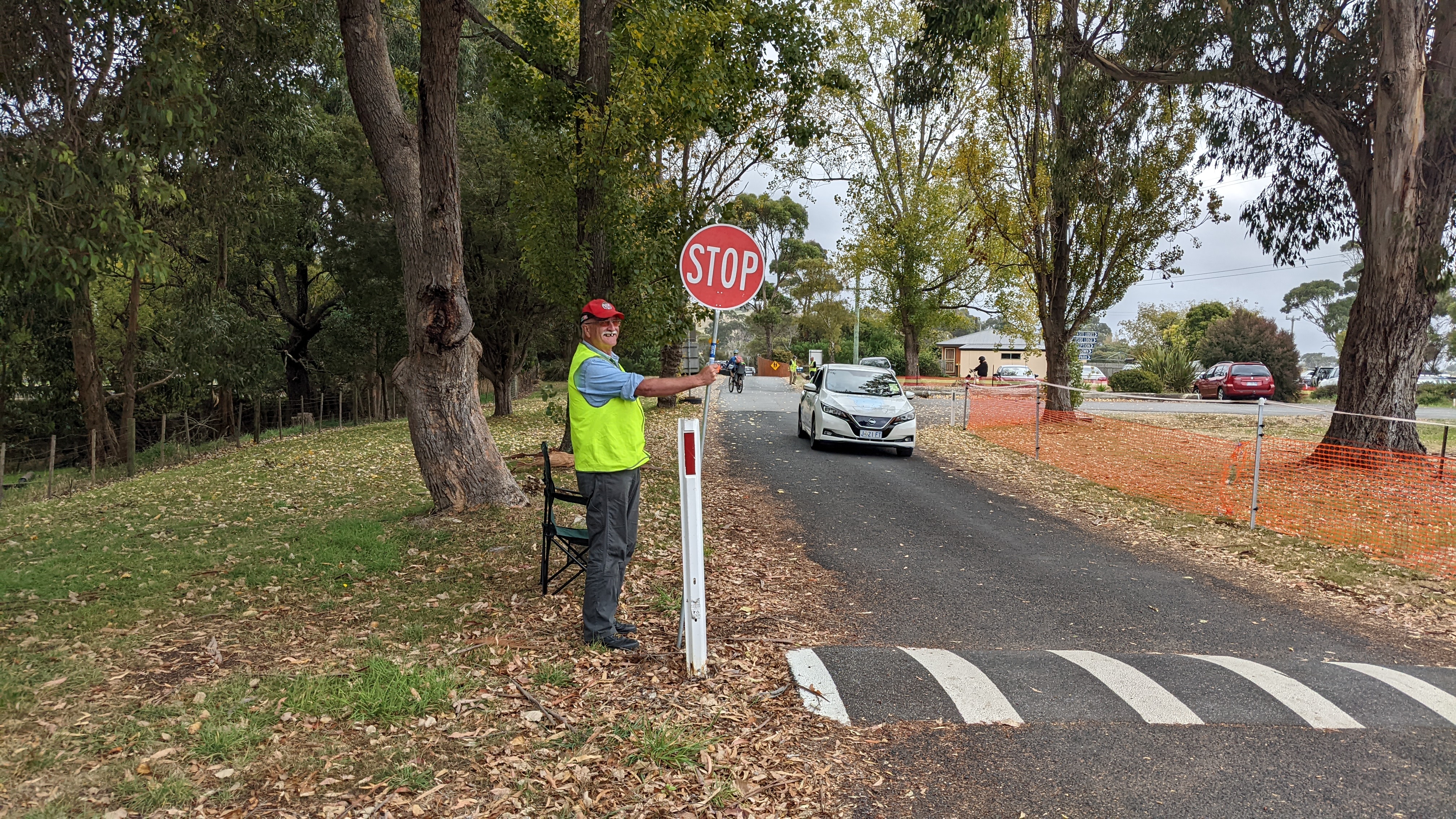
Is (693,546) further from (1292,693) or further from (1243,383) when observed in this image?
(1243,383)

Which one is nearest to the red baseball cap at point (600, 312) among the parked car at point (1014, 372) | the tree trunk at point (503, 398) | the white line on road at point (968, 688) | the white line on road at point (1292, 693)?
the white line on road at point (968, 688)

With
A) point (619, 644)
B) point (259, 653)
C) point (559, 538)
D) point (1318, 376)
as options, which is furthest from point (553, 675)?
point (1318, 376)

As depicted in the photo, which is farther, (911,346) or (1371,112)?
(911,346)

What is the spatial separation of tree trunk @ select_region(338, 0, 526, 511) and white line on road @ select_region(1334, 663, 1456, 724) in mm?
6639

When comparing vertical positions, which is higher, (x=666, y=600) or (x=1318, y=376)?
(x=1318, y=376)

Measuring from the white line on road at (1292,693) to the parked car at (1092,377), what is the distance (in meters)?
43.6

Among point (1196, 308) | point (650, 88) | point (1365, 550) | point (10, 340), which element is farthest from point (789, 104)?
point (1196, 308)

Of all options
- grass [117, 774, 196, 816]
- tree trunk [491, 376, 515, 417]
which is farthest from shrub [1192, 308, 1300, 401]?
grass [117, 774, 196, 816]

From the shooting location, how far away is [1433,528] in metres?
8.35

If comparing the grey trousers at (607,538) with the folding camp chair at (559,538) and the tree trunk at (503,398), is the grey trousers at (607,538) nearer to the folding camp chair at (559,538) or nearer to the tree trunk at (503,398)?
the folding camp chair at (559,538)

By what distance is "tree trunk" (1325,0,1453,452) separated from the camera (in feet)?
36.0

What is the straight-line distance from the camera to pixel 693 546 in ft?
14.2

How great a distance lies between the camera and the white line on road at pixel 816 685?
4.10m

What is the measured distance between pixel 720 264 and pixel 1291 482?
1018cm
